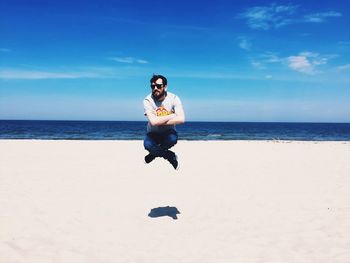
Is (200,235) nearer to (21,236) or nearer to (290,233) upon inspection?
(290,233)

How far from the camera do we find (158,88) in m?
5.71

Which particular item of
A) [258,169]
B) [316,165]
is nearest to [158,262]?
[258,169]

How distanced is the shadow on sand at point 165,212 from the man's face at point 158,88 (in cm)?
233

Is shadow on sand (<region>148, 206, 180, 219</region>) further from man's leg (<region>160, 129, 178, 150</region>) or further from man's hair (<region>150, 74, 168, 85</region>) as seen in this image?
man's hair (<region>150, 74, 168, 85</region>)

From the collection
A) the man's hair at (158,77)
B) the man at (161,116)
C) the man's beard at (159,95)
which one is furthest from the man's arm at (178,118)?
the man's hair at (158,77)

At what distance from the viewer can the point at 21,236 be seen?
507 cm

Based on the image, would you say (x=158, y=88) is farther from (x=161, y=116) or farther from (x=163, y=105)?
(x=161, y=116)

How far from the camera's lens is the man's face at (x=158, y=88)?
18.7 ft

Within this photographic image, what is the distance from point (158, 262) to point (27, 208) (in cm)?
361

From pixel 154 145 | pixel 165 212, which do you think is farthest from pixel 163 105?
pixel 165 212

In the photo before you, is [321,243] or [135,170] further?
[135,170]

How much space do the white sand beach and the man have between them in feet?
4.44

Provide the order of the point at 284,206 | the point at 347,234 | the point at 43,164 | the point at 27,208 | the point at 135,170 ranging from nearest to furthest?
1. the point at 347,234
2. the point at 27,208
3. the point at 284,206
4. the point at 135,170
5. the point at 43,164

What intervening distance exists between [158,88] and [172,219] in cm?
242
